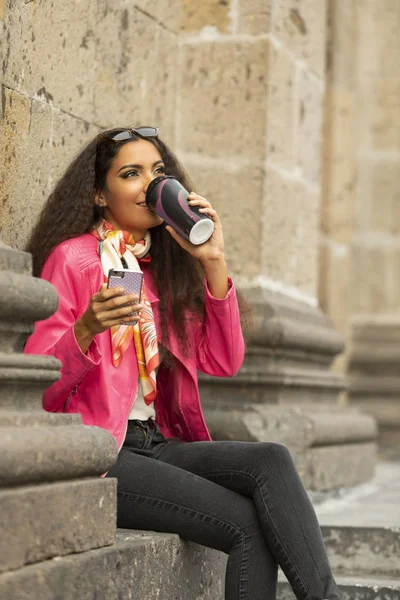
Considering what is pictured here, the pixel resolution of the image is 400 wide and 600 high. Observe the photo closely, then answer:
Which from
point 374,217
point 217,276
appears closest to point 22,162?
point 217,276

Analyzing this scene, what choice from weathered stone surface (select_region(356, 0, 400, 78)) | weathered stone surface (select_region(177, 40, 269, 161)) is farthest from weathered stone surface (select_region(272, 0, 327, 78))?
weathered stone surface (select_region(356, 0, 400, 78))

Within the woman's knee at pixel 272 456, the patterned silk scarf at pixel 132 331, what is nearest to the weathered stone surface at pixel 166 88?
the patterned silk scarf at pixel 132 331

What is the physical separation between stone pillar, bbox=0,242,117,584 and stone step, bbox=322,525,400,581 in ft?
4.97

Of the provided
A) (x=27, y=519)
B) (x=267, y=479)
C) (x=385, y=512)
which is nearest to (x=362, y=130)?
(x=385, y=512)

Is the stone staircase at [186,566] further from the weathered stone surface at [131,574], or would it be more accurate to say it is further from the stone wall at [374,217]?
the stone wall at [374,217]

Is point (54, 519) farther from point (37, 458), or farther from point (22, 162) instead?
point (22, 162)

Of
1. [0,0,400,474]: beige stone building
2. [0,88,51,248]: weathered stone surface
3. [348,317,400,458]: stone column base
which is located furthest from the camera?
[348,317,400,458]: stone column base

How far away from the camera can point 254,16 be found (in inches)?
206

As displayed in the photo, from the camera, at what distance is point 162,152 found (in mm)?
3717

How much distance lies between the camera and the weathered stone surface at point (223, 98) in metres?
5.24

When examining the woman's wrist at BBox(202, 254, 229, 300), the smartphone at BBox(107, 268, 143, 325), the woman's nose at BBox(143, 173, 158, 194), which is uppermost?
the woman's nose at BBox(143, 173, 158, 194)

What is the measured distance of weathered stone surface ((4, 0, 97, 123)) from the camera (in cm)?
379

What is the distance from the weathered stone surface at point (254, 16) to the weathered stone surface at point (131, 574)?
245cm

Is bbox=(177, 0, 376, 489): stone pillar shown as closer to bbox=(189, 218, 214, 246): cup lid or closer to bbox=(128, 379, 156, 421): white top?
bbox=(128, 379, 156, 421): white top
